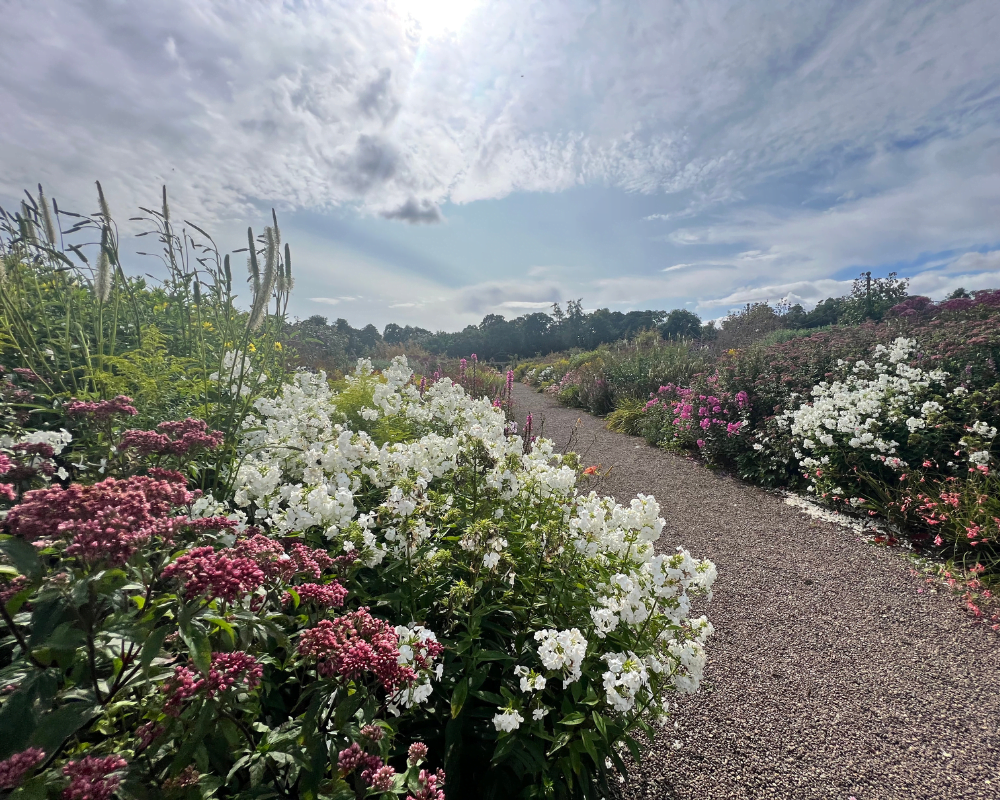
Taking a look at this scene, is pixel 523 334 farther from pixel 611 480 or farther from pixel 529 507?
pixel 529 507

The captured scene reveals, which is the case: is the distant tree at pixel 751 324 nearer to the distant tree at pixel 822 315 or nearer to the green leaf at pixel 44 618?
the distant tree at pixel 822 315

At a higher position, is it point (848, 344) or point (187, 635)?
point (848, 344)

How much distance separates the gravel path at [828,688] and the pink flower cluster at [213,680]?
200 centimetres

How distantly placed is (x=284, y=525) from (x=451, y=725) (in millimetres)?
970

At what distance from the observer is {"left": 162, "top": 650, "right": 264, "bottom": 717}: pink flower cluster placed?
0.97m

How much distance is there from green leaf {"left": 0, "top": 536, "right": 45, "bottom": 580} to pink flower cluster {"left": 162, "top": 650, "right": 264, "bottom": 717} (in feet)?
1.29

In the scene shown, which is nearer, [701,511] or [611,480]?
[701,511]

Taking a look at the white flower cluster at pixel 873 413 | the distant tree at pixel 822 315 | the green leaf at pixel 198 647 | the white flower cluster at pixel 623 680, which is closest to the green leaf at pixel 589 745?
the white flower cluster at pixel 623 680

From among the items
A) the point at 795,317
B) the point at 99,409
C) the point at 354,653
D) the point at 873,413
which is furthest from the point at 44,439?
the point at 795,317

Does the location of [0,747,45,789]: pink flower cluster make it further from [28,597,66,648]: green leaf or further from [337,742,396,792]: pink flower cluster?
[337,742,396,792]: pink flower cluster

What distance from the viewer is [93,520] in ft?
3.37

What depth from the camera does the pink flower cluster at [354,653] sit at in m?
1.06

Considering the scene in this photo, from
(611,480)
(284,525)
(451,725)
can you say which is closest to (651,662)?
(451,725)

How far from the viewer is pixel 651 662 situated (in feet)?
5.53
